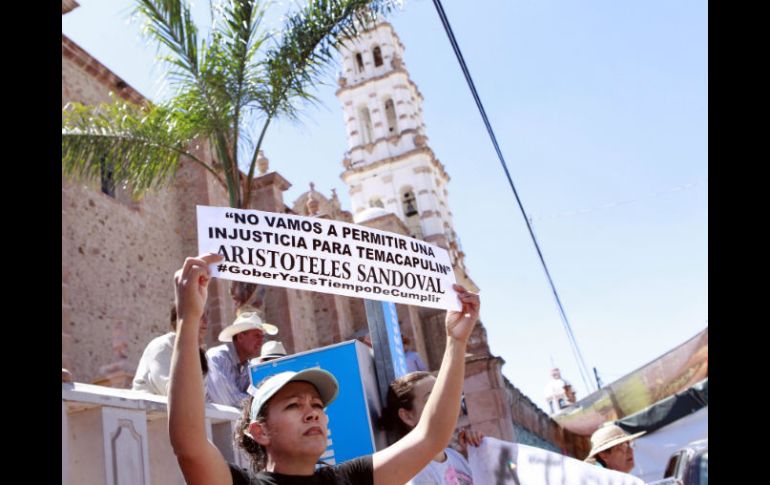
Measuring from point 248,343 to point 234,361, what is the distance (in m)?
0.16

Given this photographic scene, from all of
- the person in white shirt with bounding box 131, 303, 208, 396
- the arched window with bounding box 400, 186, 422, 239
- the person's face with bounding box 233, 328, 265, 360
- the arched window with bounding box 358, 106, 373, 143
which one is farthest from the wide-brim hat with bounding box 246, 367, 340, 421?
the arched window with bounding box 358, 106, 373, 143

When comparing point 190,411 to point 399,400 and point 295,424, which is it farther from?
point 399,400

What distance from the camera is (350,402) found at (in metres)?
3.37

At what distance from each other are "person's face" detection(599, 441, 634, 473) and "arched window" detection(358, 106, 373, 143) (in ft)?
134

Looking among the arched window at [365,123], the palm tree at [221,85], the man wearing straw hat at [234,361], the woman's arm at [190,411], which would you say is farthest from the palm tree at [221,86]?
the arched window at [365,123]

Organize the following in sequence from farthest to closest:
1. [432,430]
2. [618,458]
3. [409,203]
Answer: [409,203] → [618,458] → [432,430]

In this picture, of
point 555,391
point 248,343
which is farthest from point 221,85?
point 555,391

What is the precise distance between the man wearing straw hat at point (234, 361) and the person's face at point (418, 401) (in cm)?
158

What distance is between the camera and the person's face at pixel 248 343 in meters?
5.04
